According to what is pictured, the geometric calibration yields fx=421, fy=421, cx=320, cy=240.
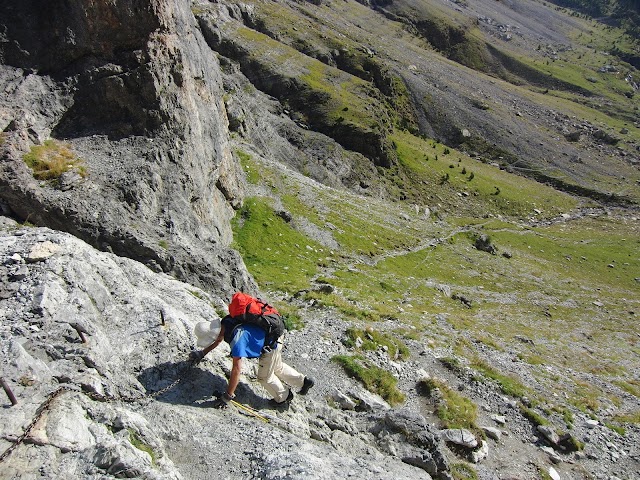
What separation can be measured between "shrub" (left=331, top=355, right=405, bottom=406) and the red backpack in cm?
798

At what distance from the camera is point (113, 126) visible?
81.5 feet

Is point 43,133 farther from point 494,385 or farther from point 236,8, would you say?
point 236,8

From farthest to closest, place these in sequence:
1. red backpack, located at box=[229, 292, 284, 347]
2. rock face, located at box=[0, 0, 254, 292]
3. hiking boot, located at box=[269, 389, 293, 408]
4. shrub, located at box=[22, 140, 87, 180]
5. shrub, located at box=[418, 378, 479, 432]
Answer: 1. shrub, located at box=[22, 140, 87, 180]
2. rock face, located at box=[0, 0, 254, 292]
3. shrub, located at box=[418, 378, 479, 432]
4. hiking boot, located at box=[269, 389, 293, 408]
5. red backpack, located at box=[229, 292, 284, 347]

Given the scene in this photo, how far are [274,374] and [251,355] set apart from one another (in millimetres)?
1642

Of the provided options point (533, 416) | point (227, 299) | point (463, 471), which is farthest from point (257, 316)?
point (533, 416)

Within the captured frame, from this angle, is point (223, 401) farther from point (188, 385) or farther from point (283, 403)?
point (283, 403)

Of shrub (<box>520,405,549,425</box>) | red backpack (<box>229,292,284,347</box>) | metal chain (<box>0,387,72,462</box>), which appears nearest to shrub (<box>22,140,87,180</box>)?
Answer: red backpack (<box>229,292,284,347</box>)

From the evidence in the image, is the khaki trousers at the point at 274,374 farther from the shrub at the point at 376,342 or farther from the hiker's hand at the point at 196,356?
the shrub at the point at 376,342

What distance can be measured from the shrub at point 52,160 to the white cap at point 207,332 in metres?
12.9

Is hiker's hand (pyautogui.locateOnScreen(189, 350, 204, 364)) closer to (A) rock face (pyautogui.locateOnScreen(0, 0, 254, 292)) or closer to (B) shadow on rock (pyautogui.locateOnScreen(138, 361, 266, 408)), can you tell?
(B) shadow on rock (pyautogui.locateOnScreen(138, 361, 266, 408))

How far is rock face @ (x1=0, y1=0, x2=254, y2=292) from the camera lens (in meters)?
19.6

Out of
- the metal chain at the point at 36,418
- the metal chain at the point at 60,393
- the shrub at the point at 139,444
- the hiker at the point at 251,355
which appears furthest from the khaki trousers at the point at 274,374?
the metal chain at the point at 36,418

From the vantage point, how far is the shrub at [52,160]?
65.0 feet

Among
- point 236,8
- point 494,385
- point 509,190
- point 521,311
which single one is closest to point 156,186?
point 494,385
